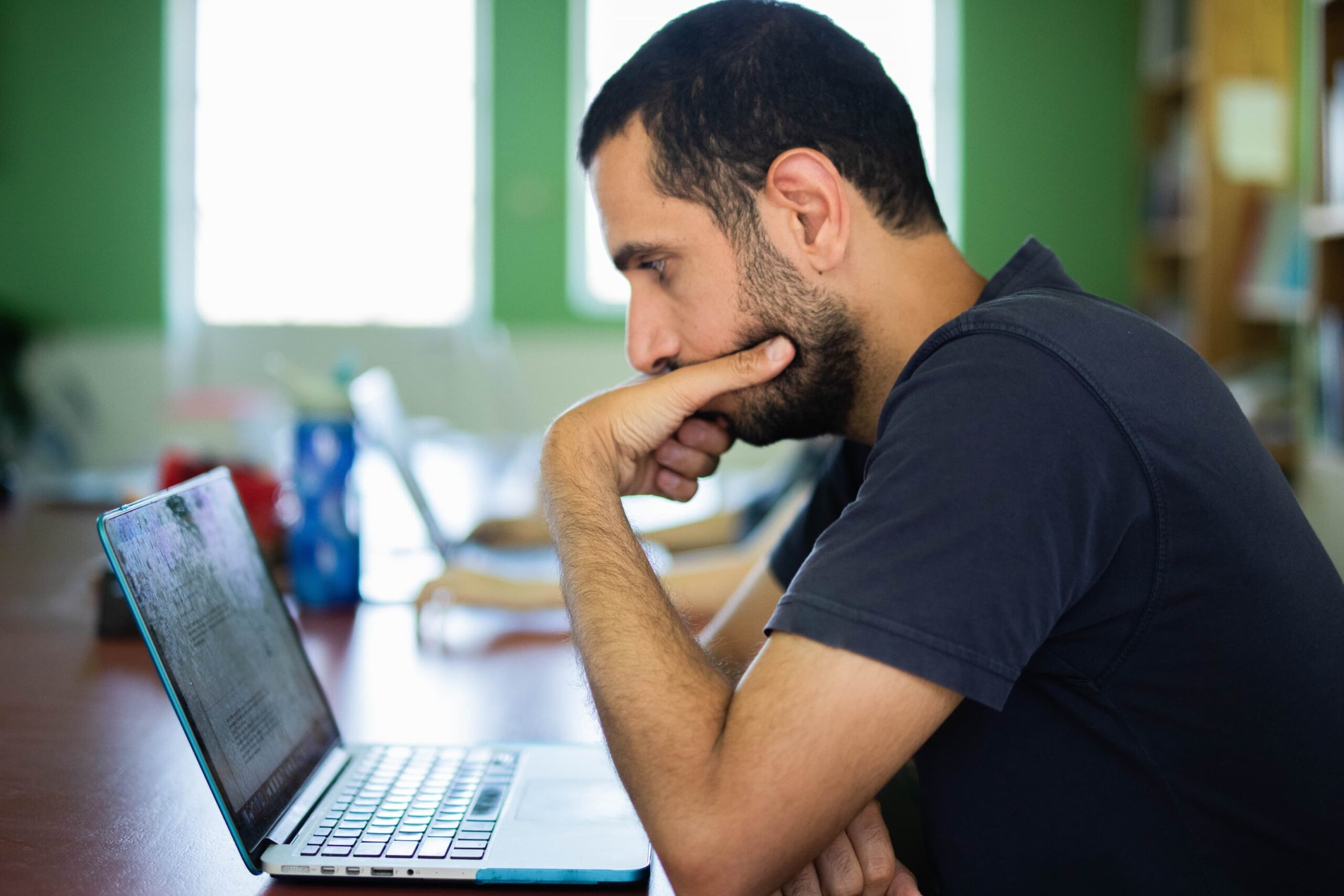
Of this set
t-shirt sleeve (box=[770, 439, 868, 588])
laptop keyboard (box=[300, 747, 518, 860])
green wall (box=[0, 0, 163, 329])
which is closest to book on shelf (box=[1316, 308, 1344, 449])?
t-shirt sleeve (box=[770, 439, 868, 588])

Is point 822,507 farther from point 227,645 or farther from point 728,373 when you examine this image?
point 227,645

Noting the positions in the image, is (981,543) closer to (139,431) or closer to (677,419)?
(677,419)

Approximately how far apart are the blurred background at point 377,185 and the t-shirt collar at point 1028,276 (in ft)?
12.3

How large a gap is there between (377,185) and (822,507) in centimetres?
423

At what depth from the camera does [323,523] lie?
1490 millimetres

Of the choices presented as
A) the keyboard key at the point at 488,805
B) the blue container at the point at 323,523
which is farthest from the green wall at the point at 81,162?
the keyboard key at the point at 488,805

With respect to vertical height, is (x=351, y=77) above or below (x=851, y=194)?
above

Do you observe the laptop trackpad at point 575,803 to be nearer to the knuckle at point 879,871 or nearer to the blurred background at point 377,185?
the knuckle at point 879,871

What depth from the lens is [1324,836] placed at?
0.79 meters

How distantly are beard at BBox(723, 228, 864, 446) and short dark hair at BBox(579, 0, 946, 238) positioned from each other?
5cm

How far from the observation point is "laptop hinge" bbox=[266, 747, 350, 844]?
75 centimetres

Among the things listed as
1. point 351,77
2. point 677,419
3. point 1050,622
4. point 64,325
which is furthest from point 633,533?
point 64,325

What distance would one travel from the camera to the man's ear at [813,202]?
0.97 metres

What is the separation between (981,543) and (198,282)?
504cm
